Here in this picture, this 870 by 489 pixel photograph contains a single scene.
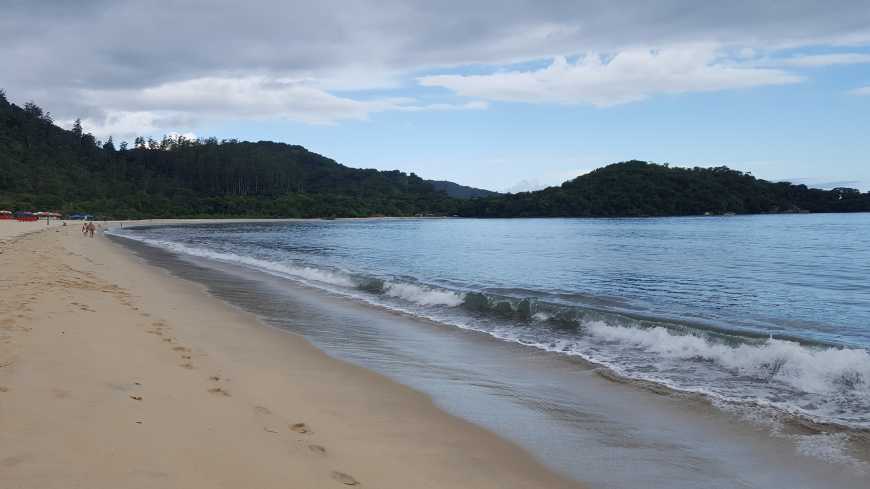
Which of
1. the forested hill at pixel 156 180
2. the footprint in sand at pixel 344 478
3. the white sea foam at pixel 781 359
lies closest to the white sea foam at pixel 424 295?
the white sea foam at pixel 781 359

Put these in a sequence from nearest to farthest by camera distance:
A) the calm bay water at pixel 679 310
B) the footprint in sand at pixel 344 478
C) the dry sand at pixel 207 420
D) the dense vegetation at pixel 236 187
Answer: the dry sand at pixel 207 420, the footprint in sand at pixel 344 478, the calm bay water at pixel 679 310, the dense vegetation at pixel 236 187

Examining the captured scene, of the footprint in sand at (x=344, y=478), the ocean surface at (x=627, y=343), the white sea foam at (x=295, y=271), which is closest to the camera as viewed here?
the footprint in sand at (x=344, y=478)

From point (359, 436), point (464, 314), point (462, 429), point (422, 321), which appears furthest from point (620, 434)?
point (464, 314)

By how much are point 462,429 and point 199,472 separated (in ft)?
8.30

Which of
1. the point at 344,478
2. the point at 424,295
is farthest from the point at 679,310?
the point at 344,478

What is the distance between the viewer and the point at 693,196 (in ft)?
427

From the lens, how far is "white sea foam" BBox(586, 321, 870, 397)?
711 cm

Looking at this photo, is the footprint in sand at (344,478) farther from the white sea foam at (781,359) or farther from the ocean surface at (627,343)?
the white sea foam at (781,359)

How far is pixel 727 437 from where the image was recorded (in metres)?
5.28

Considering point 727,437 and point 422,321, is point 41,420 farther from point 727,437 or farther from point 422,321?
point 422,321

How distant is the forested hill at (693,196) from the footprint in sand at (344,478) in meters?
134

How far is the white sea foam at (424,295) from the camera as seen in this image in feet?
48.0

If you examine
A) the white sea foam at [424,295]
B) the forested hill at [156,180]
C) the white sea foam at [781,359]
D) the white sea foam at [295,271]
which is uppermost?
the forested hill at [156,180]

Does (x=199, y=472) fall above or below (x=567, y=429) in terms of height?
above
